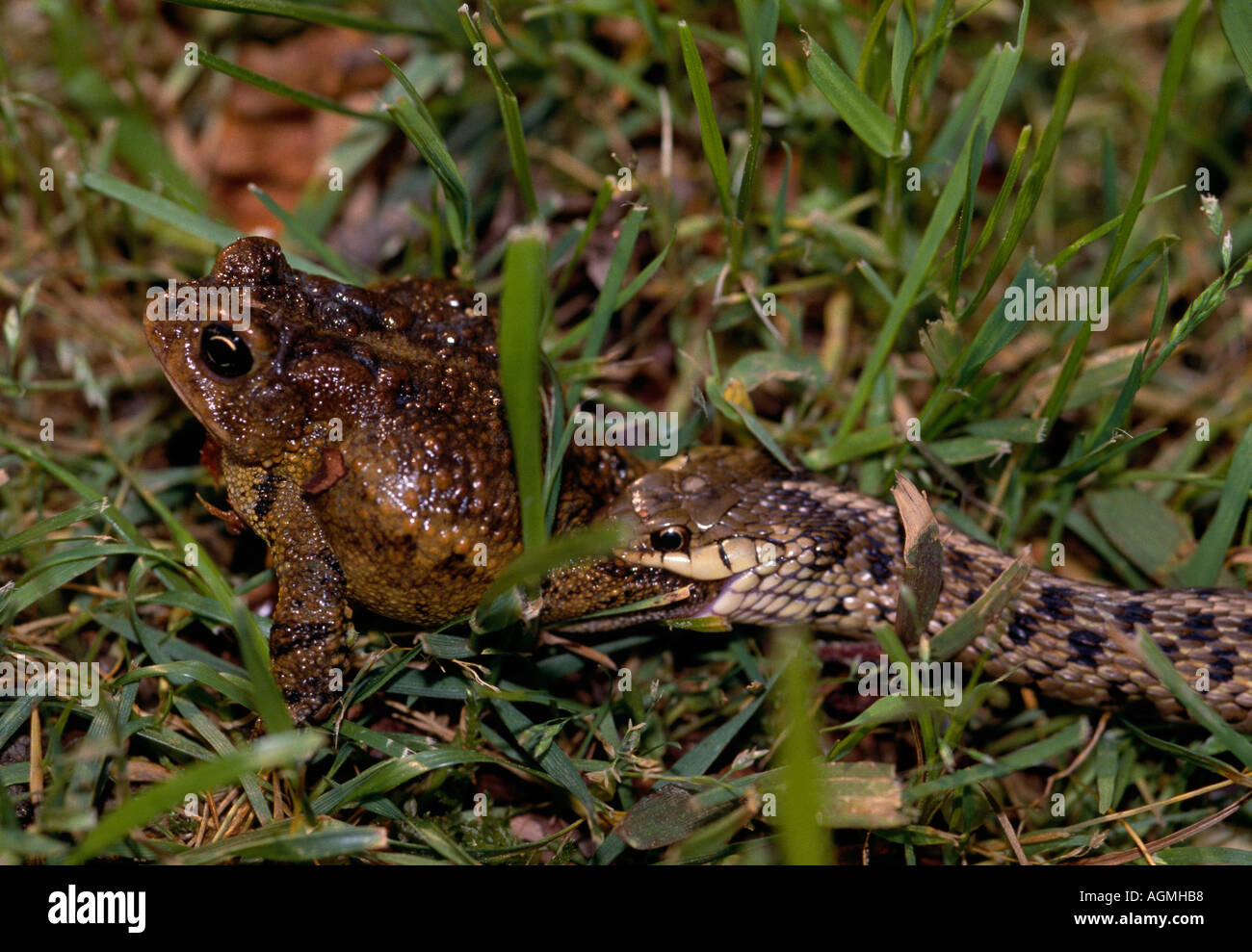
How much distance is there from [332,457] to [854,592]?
2.04 meters

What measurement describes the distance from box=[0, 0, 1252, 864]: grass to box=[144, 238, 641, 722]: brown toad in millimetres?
211

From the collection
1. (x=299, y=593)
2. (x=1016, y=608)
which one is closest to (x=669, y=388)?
(x=1016, y=608)

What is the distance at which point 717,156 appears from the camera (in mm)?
3582

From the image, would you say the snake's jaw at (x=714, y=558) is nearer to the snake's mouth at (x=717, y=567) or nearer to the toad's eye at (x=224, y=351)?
the snake's mouth at (x=717, y=567)

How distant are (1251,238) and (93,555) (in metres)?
5.33

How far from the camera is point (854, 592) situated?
367cm

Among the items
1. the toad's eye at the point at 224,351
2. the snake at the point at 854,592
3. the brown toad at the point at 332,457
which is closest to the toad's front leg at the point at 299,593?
the brown toad at the point at 332,457

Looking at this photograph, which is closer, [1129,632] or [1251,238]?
[1129,632]

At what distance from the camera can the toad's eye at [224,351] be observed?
303 cm

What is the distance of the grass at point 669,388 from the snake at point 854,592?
0.20 m

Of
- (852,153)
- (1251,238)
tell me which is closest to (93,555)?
(852,153)

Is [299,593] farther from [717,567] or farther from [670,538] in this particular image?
[717,567]
